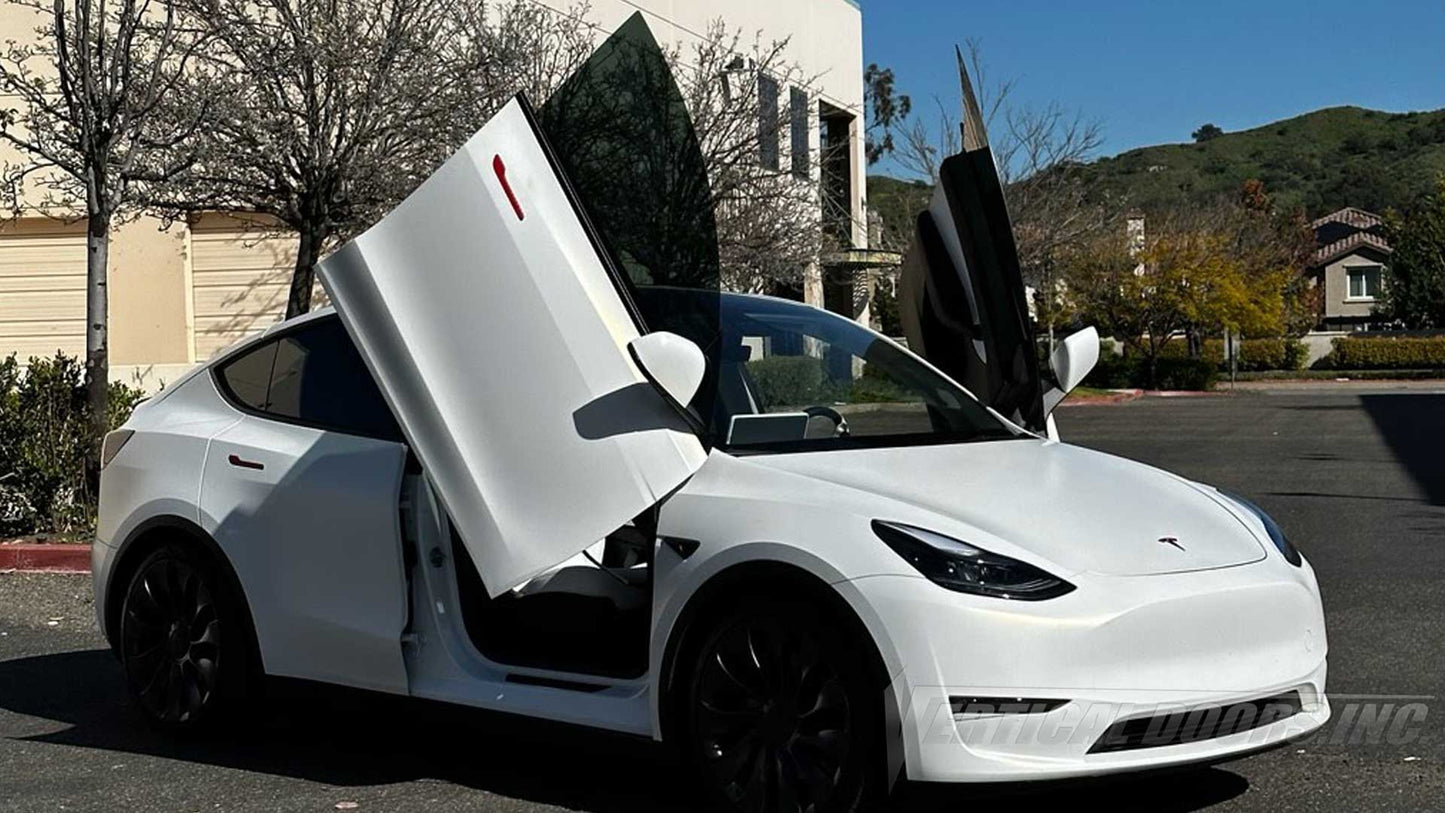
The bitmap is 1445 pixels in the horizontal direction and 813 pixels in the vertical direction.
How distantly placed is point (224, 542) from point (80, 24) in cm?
689

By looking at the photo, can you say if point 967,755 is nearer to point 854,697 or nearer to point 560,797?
point 854,697

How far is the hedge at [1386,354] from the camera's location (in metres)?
56.2

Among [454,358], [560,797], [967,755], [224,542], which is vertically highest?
[454,358]

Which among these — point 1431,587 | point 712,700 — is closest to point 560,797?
point 712,700

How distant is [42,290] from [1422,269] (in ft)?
194

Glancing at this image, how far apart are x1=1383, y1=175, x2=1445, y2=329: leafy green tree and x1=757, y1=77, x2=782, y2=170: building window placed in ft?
165

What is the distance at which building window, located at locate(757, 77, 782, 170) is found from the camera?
2383 centimetres

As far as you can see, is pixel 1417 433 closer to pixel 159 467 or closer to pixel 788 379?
pixel 788 379

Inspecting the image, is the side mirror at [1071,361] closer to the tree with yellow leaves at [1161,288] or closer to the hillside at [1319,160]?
the tree with yellow leaves at [1161,288]

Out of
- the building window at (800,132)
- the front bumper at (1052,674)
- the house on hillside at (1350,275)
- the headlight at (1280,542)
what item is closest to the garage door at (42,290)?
the building window at (800,132)

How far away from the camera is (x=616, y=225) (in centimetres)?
500

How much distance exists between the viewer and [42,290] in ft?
73.2

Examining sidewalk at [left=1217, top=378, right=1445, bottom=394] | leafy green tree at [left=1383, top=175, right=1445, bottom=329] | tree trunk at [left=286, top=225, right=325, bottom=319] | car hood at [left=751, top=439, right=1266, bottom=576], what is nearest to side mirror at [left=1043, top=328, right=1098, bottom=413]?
car hood at [left=751, top=439, right=1266, bottom=576]

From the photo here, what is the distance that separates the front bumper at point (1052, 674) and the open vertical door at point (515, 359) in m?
0.87
